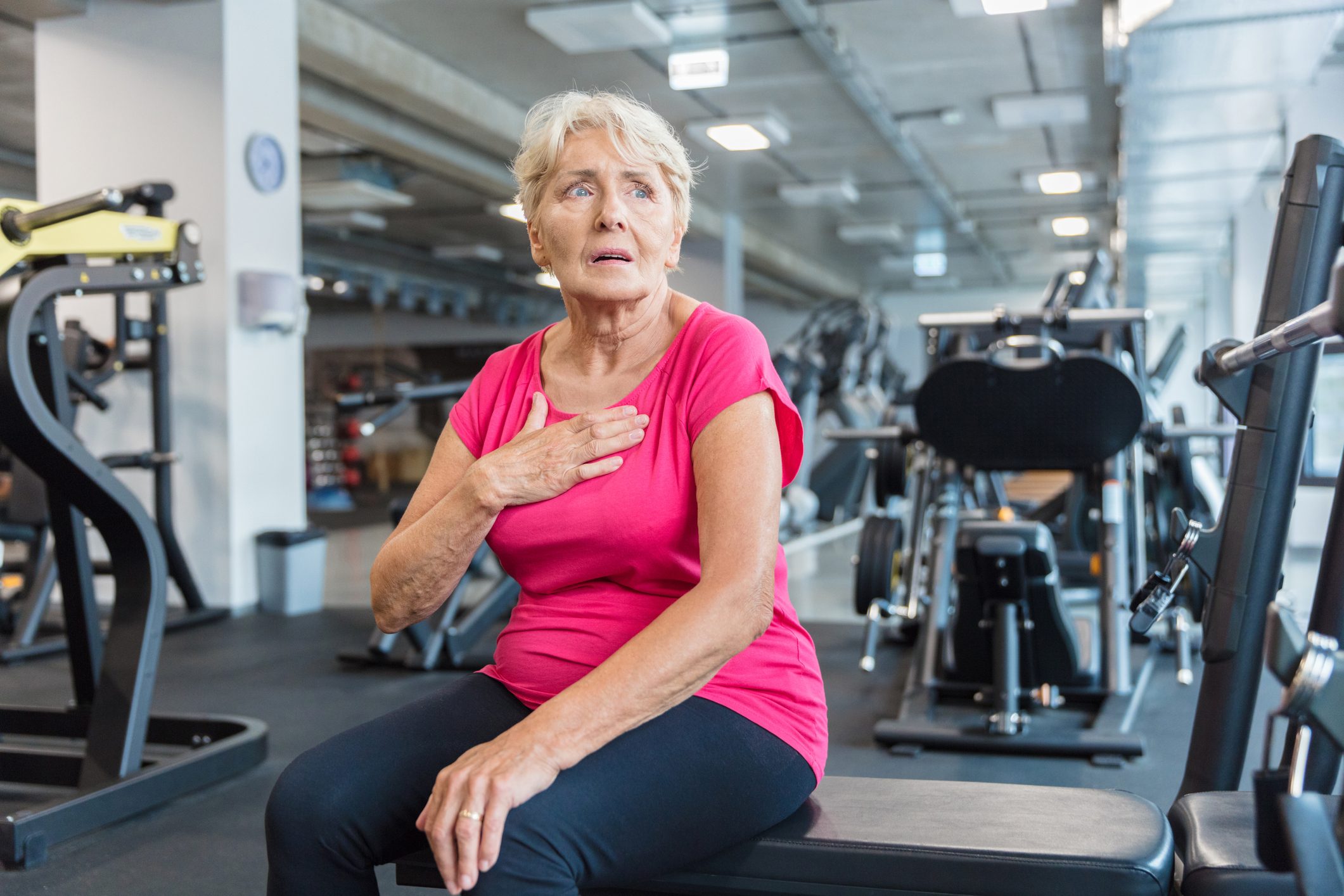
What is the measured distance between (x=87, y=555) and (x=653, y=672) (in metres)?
2.01

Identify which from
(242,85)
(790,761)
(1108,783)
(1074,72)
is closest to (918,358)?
(1074,72)

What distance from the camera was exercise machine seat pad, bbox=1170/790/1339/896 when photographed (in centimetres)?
109

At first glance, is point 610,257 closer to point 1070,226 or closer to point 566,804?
point 566,804

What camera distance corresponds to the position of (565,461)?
1265mm

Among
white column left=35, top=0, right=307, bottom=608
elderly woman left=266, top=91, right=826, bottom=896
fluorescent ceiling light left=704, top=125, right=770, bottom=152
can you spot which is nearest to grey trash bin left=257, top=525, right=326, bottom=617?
white column left=35, top=0, right=307, bottom=608

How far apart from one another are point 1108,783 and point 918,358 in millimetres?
16281

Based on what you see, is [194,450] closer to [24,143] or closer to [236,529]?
[236,529]

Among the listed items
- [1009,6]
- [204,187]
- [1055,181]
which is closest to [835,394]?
[1009,6]

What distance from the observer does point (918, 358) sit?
60.4 feet

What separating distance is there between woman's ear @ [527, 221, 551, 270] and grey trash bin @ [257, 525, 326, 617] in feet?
12.6

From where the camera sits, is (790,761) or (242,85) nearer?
(790,761)

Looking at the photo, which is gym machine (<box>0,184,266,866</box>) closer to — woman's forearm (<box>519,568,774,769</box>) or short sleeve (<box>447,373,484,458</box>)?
short sleeve (<box>447,373,484,458</box>)

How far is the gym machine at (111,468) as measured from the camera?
420 cm

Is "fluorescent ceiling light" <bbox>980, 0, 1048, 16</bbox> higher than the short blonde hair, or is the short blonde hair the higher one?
"fluorescent ceiling light" <bbox>980, 0, 1048, 16</bbox>
